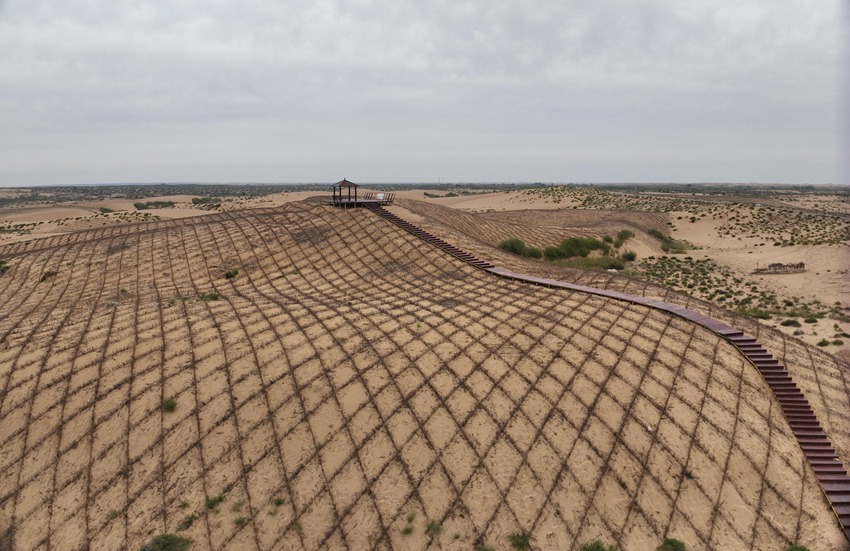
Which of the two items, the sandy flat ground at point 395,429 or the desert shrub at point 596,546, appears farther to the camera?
the sandy flat ground at point 395,429

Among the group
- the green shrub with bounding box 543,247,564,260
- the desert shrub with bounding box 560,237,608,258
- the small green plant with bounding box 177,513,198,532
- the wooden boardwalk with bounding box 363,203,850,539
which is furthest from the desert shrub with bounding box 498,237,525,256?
the small green plant with bounding box 177,513,198,532

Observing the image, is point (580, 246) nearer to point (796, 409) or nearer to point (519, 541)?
point (796, 409)

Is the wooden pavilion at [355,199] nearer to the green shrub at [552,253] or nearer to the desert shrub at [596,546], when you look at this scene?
the green shrub at [552,253]

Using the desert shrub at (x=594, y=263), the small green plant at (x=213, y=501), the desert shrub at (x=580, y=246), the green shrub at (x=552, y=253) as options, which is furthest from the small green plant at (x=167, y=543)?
the desert shrub at (x=580, y=246)

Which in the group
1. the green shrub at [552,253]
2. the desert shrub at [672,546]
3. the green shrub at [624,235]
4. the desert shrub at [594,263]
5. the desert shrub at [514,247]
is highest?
the green shrub at [624,235]

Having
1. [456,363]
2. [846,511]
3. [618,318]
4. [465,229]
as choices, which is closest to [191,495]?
[456,363]

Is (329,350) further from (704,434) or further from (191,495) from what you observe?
(704,434)
